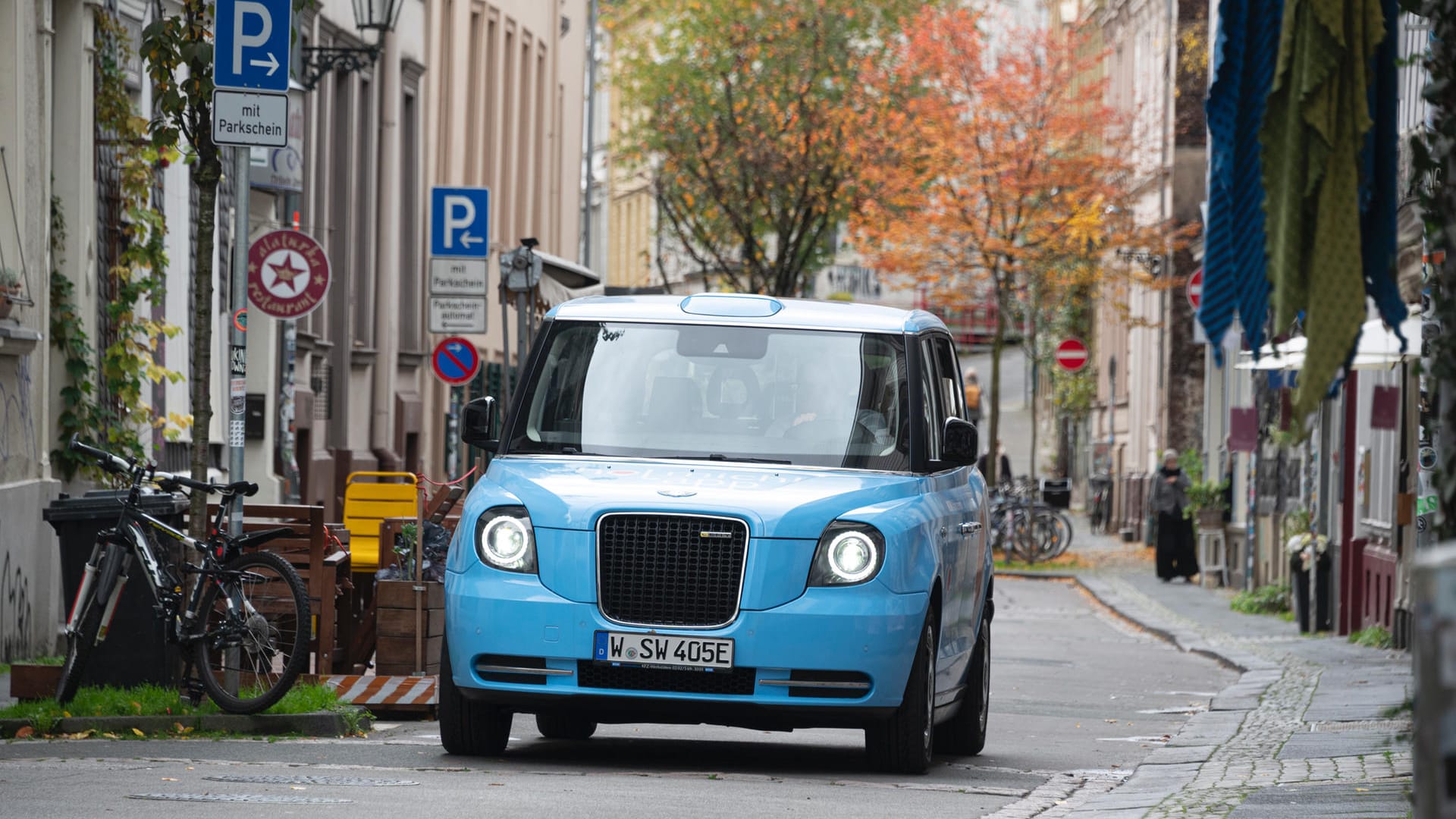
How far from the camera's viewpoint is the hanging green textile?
5.42 metres

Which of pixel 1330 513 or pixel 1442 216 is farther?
pixel 1330 513

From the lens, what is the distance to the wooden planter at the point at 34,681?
11938 mm

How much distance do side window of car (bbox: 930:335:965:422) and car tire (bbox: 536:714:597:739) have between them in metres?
2.16

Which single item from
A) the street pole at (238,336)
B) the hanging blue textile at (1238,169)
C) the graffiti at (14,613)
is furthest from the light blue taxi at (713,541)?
the graffiti at (14,613)

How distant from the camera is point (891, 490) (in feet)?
35.4

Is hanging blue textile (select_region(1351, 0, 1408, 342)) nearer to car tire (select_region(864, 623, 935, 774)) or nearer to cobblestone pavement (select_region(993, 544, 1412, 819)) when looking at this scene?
cobblestone pavement (select_region(993, 544, 1412, 819))

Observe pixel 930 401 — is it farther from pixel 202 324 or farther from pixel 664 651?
pixel 202 324

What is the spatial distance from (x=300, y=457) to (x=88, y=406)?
10517 millimetres

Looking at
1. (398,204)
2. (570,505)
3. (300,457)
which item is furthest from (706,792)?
(398,204)

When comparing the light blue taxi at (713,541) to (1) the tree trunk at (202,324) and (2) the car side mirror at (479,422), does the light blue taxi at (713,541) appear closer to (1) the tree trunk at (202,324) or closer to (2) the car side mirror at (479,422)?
(2) the car side mirror at (479,422)

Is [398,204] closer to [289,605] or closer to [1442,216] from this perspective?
[289,605]

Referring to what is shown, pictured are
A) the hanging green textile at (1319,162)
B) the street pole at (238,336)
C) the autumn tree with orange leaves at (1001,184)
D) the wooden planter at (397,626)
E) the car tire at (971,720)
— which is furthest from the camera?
the autumn tree with orange leaves at (1001,184)

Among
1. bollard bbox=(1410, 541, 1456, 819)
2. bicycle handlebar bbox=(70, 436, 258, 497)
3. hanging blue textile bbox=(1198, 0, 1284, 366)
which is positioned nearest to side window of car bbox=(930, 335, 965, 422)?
bicycle handlebar bbox=(70, 436, 258, 497)

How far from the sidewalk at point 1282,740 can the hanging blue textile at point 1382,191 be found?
3.27ft
